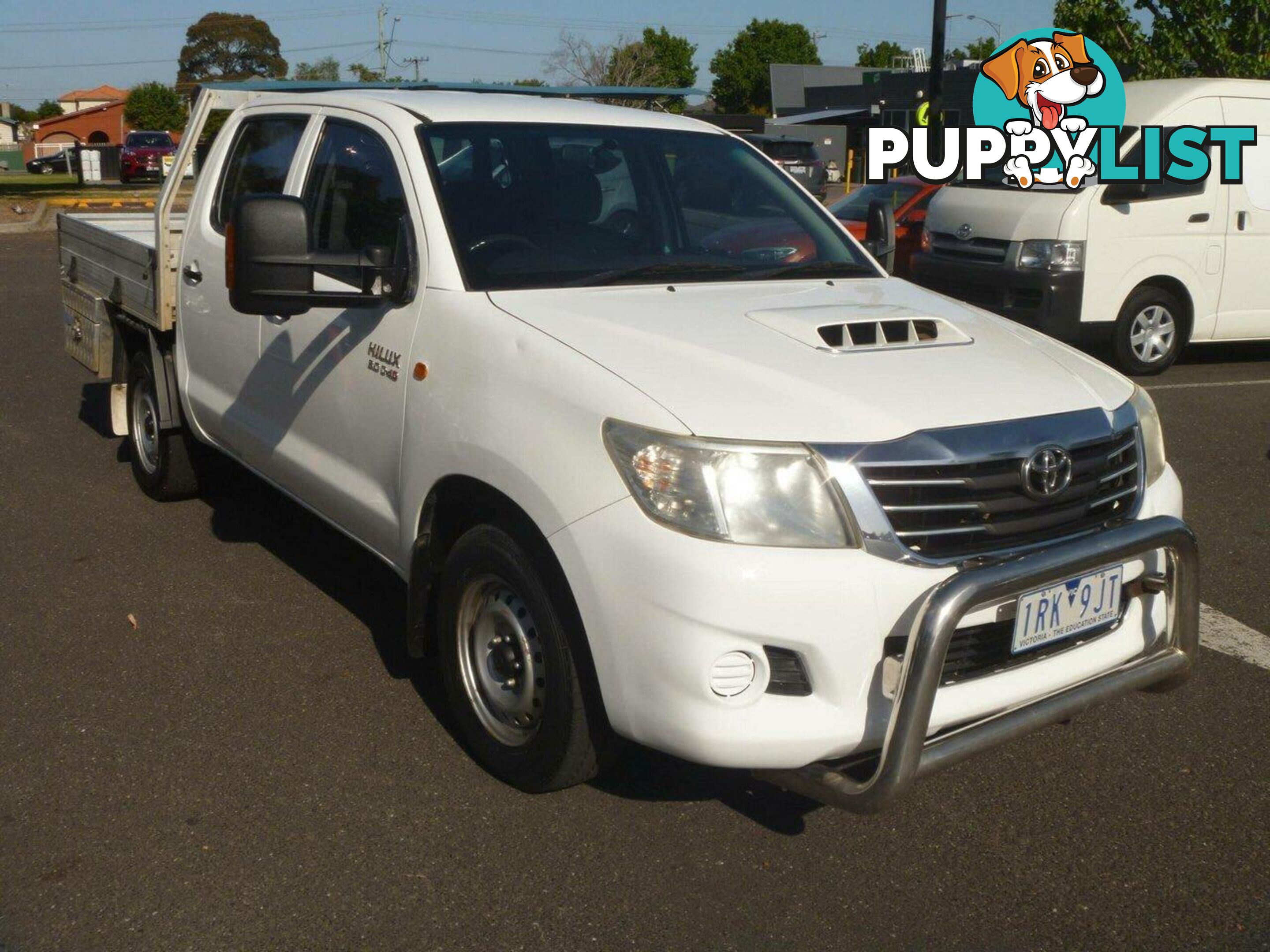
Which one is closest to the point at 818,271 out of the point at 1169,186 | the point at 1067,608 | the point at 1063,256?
the point at 1067,608

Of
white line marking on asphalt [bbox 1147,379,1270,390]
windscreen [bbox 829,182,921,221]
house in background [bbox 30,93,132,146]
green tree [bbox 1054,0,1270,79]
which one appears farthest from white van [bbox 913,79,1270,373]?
house in background [bbox 30,93,132,146]

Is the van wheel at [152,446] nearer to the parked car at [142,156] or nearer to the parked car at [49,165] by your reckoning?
the parked car at [142,156]

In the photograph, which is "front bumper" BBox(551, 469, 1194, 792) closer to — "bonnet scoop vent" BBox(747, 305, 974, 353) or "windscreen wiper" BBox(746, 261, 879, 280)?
"bonnet scoop vent" BBox(747, 305, 974, 353)

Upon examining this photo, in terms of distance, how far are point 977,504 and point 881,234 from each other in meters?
2.31

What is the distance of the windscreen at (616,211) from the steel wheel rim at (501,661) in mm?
888

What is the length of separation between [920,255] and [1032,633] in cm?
849

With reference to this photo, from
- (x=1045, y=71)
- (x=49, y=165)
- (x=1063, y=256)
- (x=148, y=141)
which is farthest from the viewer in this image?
(x=49, y=165)

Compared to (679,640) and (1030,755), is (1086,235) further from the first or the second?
(679,640)

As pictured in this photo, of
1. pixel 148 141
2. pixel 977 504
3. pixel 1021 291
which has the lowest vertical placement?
pixel 1021 291

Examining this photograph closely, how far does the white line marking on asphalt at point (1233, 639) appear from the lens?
15.1 feet

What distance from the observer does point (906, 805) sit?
3.62 m

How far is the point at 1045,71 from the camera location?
19609 mm

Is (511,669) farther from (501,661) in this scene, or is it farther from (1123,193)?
(1123,193)

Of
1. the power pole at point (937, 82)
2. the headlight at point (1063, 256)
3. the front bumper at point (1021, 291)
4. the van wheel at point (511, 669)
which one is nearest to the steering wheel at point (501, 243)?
the van wheel at point (511, 669)
